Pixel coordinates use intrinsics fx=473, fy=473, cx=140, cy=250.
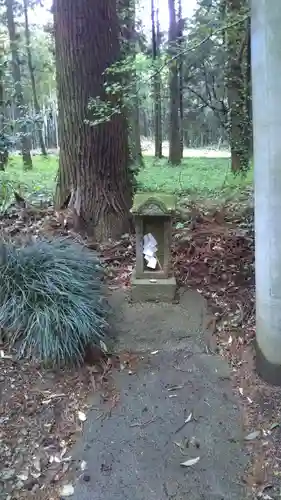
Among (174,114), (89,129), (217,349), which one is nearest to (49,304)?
(217,349)

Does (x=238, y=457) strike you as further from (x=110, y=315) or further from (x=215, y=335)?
(x=110, y=315)

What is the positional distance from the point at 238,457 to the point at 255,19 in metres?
2.34

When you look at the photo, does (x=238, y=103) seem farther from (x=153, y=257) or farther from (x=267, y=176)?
(x=267, y=176)

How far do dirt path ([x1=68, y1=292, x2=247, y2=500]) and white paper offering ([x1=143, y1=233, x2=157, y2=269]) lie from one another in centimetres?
33

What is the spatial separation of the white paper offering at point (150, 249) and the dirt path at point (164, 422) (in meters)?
0.33

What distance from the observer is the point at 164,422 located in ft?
8.93

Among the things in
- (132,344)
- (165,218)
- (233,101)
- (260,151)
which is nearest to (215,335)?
(132,344)

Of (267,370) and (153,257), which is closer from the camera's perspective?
(267,370)

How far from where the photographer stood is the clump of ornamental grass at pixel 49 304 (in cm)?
296

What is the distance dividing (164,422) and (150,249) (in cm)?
134

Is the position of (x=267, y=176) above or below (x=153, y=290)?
above

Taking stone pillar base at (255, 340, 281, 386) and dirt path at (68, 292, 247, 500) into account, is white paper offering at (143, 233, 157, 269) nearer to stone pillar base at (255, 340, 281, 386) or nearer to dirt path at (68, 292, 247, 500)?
dirt path at (68, 292, 247, 500)

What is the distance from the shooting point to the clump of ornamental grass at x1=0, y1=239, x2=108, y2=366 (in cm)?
296

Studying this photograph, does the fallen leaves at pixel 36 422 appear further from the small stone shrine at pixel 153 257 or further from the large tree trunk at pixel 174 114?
the large tree trunk at pixel 174 114
